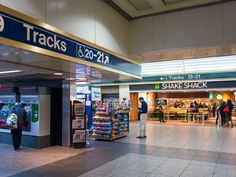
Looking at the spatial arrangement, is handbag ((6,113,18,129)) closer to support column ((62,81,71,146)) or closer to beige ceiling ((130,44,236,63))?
support column ((62,81,71,146))

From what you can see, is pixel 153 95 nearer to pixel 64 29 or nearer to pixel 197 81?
pixel 197 81

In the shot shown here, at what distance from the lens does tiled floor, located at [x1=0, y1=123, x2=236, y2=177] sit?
193 inches

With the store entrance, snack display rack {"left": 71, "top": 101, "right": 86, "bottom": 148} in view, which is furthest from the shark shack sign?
snack display rack {"left": 71, "top": 101, "right": 86, "bottom": 148}

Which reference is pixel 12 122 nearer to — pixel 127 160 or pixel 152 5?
pixel 127 160

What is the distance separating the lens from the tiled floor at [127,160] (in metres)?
4.89

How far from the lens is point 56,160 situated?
5926 mm

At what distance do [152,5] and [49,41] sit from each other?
230 cm

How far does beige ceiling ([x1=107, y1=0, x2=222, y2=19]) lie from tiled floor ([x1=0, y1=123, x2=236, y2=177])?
340cm

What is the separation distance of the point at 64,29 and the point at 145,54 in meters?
2.33

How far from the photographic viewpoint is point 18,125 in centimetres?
715

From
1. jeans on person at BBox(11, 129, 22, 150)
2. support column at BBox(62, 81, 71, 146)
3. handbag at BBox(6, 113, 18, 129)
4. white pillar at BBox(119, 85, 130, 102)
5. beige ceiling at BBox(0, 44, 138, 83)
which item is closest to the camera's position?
beige ceiling at BBox(0, 44, 138, 83)

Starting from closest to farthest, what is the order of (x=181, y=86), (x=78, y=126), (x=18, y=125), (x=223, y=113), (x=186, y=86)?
(x=18, y=125), (x=78, y=126), (x=223, y=113), (x=186, y=86), (x=181, y=86)

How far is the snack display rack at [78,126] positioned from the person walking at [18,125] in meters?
1.53

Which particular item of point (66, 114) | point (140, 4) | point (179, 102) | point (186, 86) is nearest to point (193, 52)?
point (140, 4)
